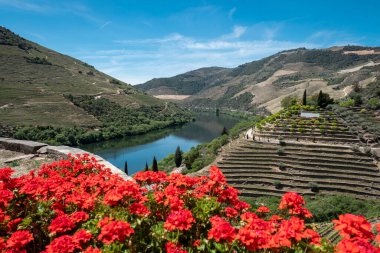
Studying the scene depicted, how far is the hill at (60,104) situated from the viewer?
65.8 meters

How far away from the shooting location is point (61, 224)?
295 cm

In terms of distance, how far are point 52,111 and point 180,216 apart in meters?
85.8

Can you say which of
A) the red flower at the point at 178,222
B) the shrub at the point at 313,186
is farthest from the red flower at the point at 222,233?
the shrub at the point at 313,186

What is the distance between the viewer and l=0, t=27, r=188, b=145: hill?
65750 millimetres

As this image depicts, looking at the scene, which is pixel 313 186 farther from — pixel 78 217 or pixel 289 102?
pixel 289 102

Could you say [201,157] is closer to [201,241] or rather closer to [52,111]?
[201,241]

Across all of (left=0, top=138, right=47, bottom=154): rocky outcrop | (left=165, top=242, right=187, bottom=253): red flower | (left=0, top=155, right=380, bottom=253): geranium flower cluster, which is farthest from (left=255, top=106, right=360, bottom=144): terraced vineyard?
(left=165, top=242, right=187, bottom=253): red flower

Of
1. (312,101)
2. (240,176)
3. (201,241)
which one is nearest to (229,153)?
(240,176)

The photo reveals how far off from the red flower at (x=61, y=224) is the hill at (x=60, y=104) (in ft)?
198

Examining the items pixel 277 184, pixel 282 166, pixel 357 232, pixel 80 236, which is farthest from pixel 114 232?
pixel 282 166

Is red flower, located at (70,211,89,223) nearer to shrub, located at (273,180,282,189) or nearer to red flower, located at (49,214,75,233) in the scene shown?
red flower, located at (49,214,75,233)

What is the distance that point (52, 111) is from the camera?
78.2 meters

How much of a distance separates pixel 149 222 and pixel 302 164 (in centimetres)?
3035

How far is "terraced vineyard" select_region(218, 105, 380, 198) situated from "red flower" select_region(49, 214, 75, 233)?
84.5 ft
